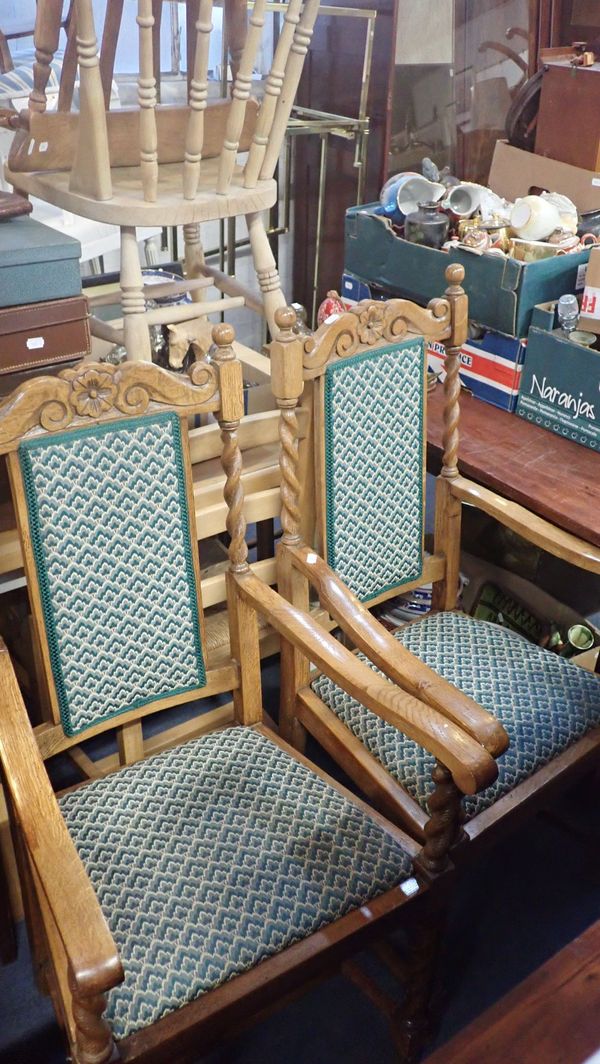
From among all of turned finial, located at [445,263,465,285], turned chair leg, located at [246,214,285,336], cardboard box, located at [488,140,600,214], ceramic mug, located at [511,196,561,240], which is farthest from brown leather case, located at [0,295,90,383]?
cardboard box, located at [488,140,600,214]

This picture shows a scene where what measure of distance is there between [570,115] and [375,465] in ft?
3.91

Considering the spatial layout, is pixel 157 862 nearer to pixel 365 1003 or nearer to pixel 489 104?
pixel 365 1003

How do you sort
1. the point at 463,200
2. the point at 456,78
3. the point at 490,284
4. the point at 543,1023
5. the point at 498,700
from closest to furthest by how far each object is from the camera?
the point at 543,1023 < the point at 498,700 < the point at 490,284 < the point at 463,200 < the point at 456,78

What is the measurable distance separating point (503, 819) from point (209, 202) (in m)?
1.05

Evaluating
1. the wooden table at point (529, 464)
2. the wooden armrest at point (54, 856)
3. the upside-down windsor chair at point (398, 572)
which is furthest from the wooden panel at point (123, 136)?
the wooden armrest at point (54, 856)

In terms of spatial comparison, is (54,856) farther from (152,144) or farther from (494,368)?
(494,368)

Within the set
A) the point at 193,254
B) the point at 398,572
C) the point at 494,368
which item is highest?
the point at 193,254

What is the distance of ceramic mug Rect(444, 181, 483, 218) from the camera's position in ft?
6.30

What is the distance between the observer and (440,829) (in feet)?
3.82

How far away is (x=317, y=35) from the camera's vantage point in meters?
2.70

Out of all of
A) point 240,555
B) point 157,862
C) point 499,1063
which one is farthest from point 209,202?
point 499,1063

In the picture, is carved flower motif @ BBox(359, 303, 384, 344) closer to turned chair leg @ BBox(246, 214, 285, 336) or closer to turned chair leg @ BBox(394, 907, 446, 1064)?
turned chair leg @ BBox(246, 214, 285, 336)

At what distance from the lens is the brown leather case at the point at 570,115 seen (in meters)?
2.09

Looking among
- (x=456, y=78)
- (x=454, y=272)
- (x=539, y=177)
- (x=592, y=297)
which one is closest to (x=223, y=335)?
(x=454, y=272)
